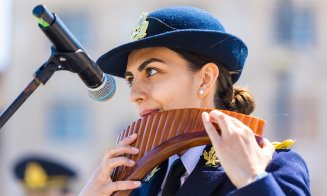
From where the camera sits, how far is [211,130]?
11.2 feet

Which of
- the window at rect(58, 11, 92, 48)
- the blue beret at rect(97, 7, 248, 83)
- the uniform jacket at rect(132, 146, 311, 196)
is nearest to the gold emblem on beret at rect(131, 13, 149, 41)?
the blue beret at rect(97, 7, 248, 83)

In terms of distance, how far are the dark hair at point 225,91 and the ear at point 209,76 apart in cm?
2

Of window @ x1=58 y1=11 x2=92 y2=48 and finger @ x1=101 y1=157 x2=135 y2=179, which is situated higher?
finger @ x1=101 y1=157 x2=135 y2=179

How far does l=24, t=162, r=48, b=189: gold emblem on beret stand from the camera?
7.76 m

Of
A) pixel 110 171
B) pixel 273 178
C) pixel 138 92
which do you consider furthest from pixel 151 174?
pixel 273 178

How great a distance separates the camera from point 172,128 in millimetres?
3615

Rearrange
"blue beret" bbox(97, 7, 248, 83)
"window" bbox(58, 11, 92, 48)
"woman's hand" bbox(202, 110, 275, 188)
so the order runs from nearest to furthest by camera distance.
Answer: "woman's hand" bbox(202, 110, 275, 188)
"blue beret" bbox(97, 7, 248, 83)
"window" bbox(58, 11, 92, 48)

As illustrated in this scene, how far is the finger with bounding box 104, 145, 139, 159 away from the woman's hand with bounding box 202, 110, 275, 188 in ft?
1.20

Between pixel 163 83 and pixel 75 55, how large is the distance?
0.41 metres

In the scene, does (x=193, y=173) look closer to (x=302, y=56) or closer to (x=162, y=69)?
(x=162, y=69)

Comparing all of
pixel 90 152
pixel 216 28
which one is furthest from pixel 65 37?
pixel 90 152

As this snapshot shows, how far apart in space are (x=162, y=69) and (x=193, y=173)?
422 millimetres

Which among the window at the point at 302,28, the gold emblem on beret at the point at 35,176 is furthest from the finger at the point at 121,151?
the window at the point at 302,28

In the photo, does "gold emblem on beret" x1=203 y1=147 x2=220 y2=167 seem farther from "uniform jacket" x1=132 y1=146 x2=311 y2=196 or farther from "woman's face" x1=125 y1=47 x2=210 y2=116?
"woman's face" x1=125 y1=47 x2=210 y2=116
